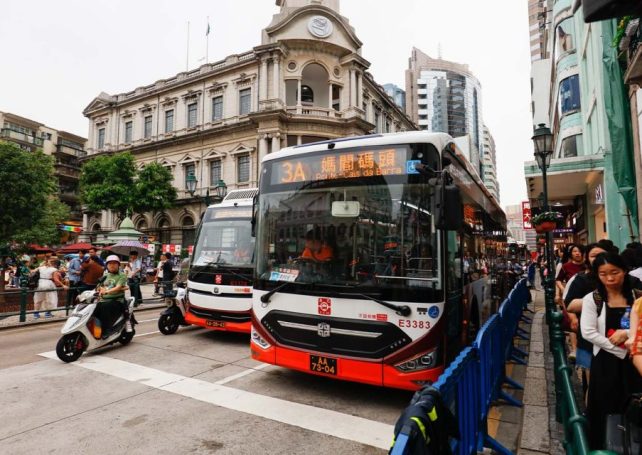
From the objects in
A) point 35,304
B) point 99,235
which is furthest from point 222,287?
point 99,235

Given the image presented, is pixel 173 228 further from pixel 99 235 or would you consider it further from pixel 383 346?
pixel 383 346

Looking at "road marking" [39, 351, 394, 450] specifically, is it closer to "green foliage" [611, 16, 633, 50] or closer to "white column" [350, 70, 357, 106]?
"green foliage" [611, 16, 633, 50]

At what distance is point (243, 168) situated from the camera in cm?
3494

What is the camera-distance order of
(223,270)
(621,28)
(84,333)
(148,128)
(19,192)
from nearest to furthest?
(84,333) → (621,28) → (223,270) → (19,192) → (148,128)

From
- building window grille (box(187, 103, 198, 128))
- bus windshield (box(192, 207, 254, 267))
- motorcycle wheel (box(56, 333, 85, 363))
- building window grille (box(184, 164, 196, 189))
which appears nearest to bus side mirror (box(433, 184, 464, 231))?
bus windshield (box(192, 207, 254, 267))

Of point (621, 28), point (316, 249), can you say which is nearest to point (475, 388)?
point (316, 249)

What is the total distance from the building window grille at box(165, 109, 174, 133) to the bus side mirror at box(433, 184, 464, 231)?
39.9 meters

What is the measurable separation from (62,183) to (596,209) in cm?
6119

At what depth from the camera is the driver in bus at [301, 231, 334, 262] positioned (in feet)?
15.9

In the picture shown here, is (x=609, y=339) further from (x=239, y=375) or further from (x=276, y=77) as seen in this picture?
(x=276, y=77)

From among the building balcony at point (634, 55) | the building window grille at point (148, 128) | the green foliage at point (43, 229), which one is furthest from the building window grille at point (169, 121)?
the building balcony at point (634, 55)

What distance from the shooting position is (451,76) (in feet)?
344

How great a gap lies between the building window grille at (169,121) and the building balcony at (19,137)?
75.9ft

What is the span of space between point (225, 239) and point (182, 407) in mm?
4450
